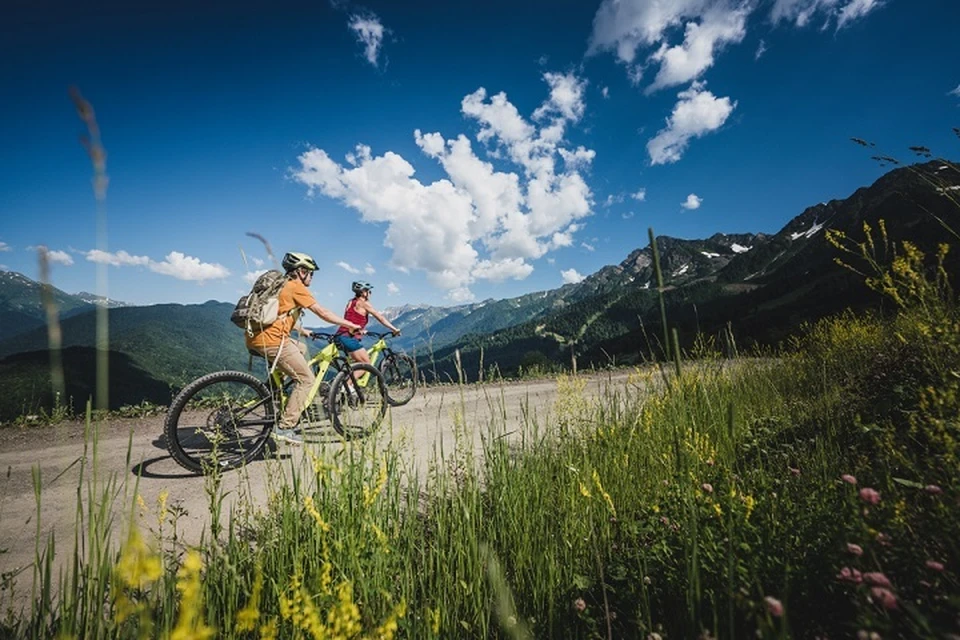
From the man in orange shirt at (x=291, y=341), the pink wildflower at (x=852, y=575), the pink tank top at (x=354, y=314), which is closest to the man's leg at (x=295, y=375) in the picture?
the man in orange shirt at (x=291, y=341)

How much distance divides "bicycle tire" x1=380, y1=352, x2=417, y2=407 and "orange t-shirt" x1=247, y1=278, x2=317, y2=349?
4.05m

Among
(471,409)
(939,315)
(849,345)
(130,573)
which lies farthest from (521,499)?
(849,345)

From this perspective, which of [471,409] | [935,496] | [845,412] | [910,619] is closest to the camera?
[910,619]

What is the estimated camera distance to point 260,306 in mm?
5312

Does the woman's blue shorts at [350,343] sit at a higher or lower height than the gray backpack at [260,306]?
lower

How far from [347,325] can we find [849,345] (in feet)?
30.9

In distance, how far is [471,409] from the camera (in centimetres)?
948

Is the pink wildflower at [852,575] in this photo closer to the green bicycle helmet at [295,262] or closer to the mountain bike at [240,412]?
the mountain bike at [240,412]

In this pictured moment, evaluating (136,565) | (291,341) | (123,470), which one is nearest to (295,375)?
(291,341)

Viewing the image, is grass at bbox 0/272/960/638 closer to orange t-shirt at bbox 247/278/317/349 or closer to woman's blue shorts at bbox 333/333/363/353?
orange t-shirt at bbox 247/278/317/349

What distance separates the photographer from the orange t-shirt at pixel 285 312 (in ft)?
17.8

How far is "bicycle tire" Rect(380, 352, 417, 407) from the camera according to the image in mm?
10039

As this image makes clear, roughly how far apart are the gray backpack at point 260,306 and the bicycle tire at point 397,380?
4.51m

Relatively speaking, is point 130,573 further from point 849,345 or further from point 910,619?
point 849,345
